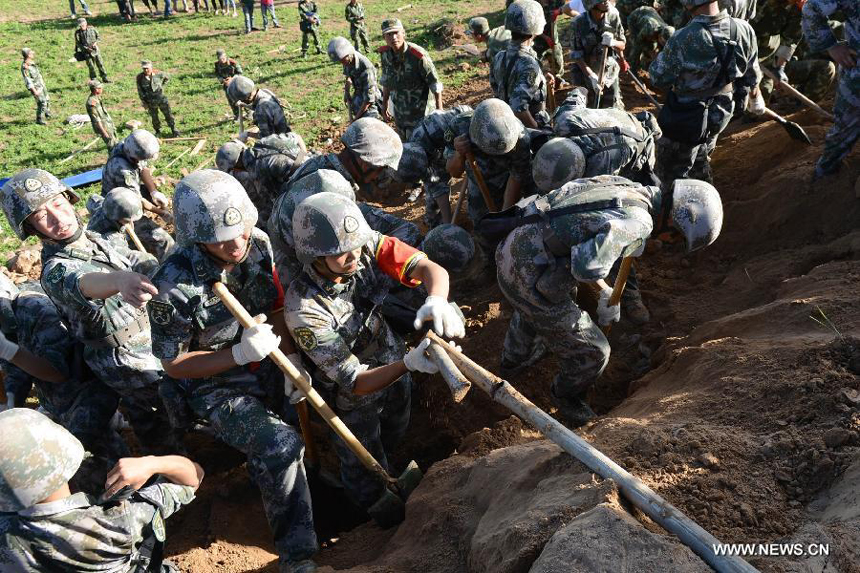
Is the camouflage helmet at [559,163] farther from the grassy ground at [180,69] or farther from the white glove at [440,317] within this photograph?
the grassy ground at [180,69]

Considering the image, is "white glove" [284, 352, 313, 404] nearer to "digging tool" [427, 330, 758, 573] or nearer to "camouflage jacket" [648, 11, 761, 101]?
"digging tool" [427, 330, 758, 573]

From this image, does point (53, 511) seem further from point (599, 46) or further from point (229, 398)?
point (599, 46)

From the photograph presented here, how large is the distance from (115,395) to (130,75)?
1628cm

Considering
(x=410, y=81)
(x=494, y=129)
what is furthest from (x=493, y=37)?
(x=494, y=129)

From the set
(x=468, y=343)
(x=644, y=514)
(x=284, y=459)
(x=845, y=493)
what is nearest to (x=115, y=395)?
(x=284, y=459)

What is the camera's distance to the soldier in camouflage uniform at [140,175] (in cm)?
755

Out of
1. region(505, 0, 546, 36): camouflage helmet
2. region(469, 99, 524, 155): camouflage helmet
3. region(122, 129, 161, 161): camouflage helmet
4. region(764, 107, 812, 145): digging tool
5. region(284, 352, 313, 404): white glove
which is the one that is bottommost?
region(284, 352, 313, 404): white glove

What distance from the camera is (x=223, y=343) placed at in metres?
4.00

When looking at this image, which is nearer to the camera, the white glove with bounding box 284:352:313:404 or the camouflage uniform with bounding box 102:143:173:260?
the white glove with bounding box 284:352:313:404

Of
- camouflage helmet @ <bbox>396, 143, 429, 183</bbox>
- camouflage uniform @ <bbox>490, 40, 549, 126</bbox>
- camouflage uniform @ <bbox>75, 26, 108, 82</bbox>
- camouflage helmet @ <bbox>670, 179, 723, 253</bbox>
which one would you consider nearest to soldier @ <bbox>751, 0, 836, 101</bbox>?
camouflage uniform @ <bbox>490, 40, 549, 126</bbox>

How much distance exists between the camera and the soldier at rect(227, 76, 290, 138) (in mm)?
8977

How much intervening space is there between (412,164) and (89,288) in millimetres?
3076

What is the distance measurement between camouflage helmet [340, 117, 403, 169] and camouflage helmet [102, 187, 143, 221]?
7.93 feet

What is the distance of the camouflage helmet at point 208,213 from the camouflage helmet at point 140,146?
4.43 metres
